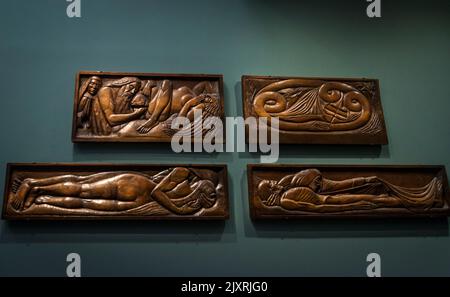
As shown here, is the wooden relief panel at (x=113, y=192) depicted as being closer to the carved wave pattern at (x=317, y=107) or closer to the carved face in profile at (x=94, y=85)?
the carved face in profile at (x=94, y=85)

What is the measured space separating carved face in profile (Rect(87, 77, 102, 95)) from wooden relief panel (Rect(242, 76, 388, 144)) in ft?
3.72

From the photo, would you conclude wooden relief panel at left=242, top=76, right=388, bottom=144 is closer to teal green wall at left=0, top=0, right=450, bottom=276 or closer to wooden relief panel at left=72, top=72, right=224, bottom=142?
teal green wall at left=0, top=0, right=450, bottom=276

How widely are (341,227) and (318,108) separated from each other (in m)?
0.96

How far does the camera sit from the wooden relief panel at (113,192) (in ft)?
9.49

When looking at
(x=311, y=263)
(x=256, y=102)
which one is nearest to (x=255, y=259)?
(x=311, y=263)

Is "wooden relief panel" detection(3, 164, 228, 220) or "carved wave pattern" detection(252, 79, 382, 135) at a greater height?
"carved wave pattern" detection(252, 79, 382, 135)

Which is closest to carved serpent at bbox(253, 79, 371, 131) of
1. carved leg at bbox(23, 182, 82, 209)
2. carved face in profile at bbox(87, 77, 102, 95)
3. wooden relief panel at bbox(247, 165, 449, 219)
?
wooden relief panel at bbox(247, 165, 449, 219)

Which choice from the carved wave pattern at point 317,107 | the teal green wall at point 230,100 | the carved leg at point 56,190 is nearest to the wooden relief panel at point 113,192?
the carved leg at point 56,190

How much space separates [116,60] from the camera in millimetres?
3342

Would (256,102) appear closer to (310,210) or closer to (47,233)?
(310,210)

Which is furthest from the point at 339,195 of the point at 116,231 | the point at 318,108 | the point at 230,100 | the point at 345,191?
the point at 116,231

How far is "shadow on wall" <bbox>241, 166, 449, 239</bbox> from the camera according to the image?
3062 millimetres

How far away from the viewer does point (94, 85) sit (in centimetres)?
318

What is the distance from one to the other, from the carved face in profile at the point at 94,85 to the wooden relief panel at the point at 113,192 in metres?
0.59
